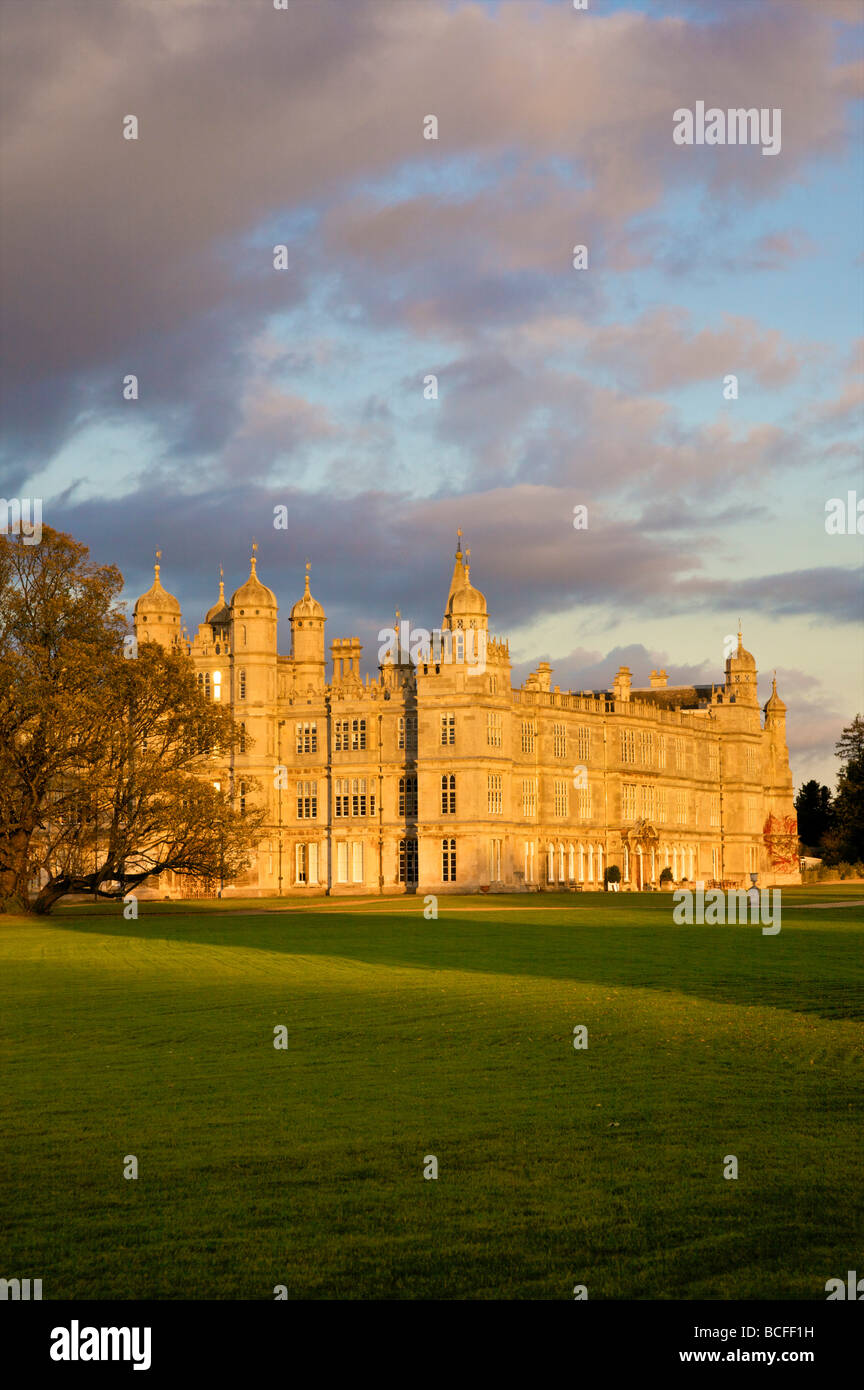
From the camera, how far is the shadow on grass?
94.2ft

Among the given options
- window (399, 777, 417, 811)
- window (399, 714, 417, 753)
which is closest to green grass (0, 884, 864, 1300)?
window (399, 777, 417, 811)

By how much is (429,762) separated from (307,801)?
34.8 feet

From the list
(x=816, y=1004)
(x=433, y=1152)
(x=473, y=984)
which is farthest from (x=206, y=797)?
A: (x=433, y=1152)

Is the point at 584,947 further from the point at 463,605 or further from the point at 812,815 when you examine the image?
the point at 812,815

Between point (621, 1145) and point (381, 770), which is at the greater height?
point (381, 770)

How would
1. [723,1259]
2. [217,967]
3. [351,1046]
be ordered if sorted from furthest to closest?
1. [217,967]
2. [351,1046]
3. [723,1259]

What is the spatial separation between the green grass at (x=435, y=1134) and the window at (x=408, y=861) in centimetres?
6857

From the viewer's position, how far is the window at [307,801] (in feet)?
341

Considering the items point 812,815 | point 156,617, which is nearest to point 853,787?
point 156,617

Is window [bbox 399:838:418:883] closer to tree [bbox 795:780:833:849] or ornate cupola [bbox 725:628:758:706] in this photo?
ornate cupola [bbox 725:628:758:706]

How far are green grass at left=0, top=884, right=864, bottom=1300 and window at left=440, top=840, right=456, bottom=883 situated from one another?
65449 mm

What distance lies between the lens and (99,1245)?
11.5 meters
